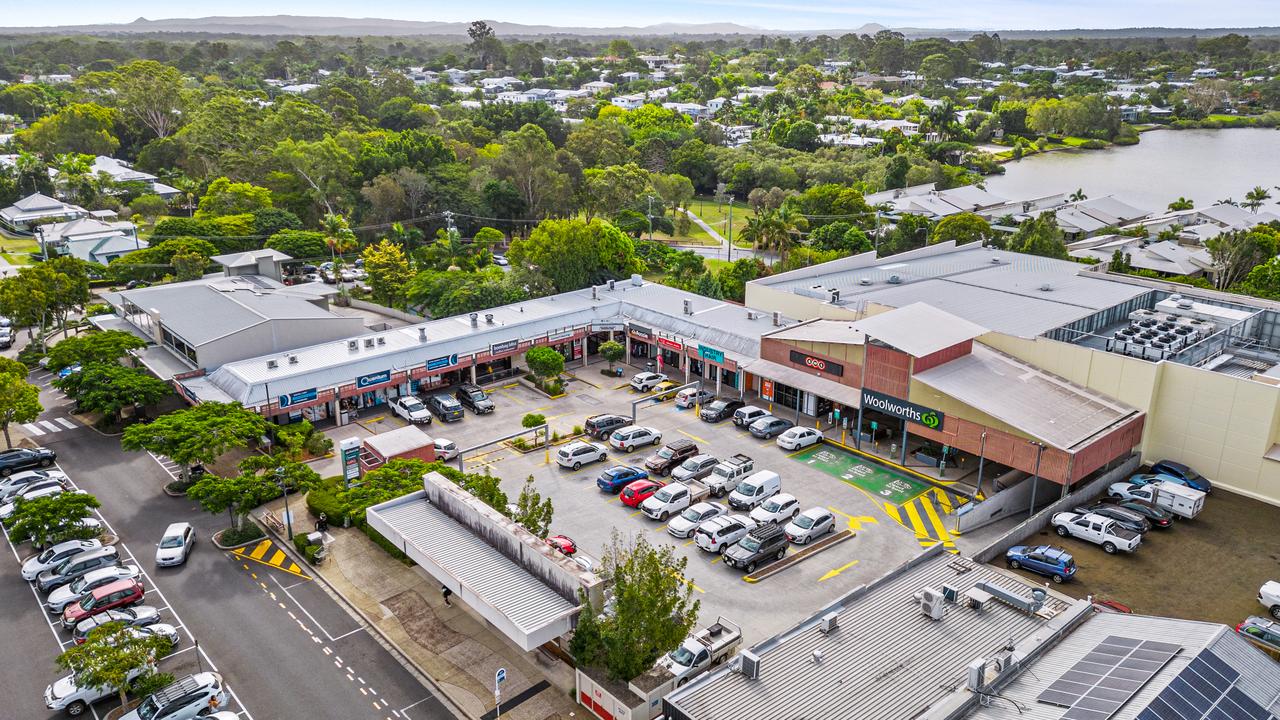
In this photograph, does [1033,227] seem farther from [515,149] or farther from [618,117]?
[618,117]

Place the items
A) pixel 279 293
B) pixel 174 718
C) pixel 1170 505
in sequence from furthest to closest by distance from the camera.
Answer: pixel 279 293 → pixel 1170 505 → pixel 174 718

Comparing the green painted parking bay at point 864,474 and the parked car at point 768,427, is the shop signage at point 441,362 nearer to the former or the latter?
the parked car at point 768,427

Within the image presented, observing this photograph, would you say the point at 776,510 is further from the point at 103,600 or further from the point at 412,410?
the point at 103,600

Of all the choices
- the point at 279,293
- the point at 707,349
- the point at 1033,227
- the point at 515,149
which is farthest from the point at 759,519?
the point at 515,149

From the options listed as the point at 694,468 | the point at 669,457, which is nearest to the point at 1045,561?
the point at 694,468

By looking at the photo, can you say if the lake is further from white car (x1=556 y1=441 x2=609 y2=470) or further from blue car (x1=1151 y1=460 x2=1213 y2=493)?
white car (x1=556 y1=441 x2=609 y2=470)
